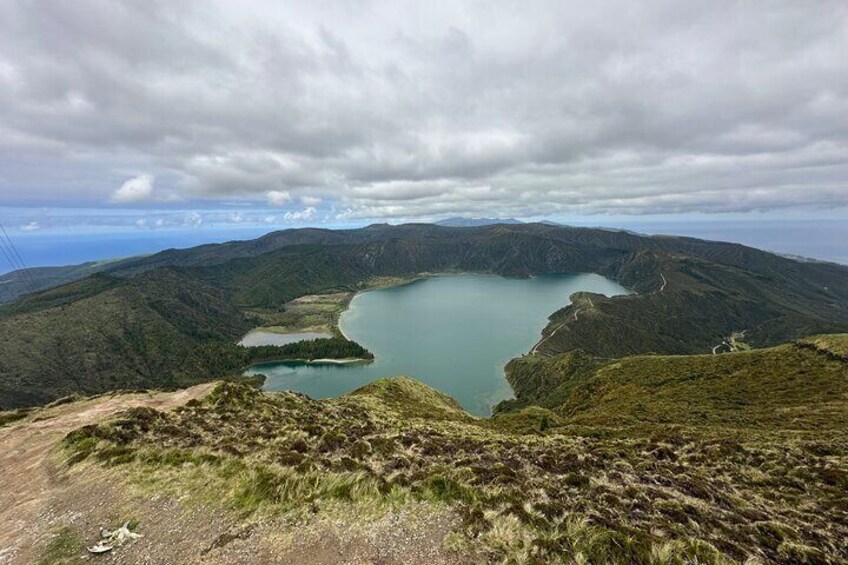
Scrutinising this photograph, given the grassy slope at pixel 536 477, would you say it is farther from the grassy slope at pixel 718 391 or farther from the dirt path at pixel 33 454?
the grassy slope at pixel 718 391

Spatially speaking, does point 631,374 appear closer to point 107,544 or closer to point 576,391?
point 576,391

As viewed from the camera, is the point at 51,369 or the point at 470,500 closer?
the point at 470,500

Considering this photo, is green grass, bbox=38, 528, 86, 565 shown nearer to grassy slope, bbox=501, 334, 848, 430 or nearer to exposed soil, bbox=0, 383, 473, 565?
exposed soil, bbox=0, 383, 473, 565

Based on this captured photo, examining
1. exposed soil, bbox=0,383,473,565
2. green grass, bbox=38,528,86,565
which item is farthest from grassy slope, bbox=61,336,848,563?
green grass, bbox=38,528,86,565

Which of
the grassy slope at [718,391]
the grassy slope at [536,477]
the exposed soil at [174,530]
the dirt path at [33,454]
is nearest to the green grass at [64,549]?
the exposed soil at [174,530]

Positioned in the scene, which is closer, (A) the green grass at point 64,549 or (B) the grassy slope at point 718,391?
(A) the green grass at point 64,549

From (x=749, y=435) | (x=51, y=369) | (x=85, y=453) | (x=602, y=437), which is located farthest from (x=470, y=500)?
(x=51, y=369)

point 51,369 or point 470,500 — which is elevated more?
point 470,500

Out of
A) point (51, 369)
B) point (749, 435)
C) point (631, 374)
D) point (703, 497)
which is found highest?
point (703, 497)
